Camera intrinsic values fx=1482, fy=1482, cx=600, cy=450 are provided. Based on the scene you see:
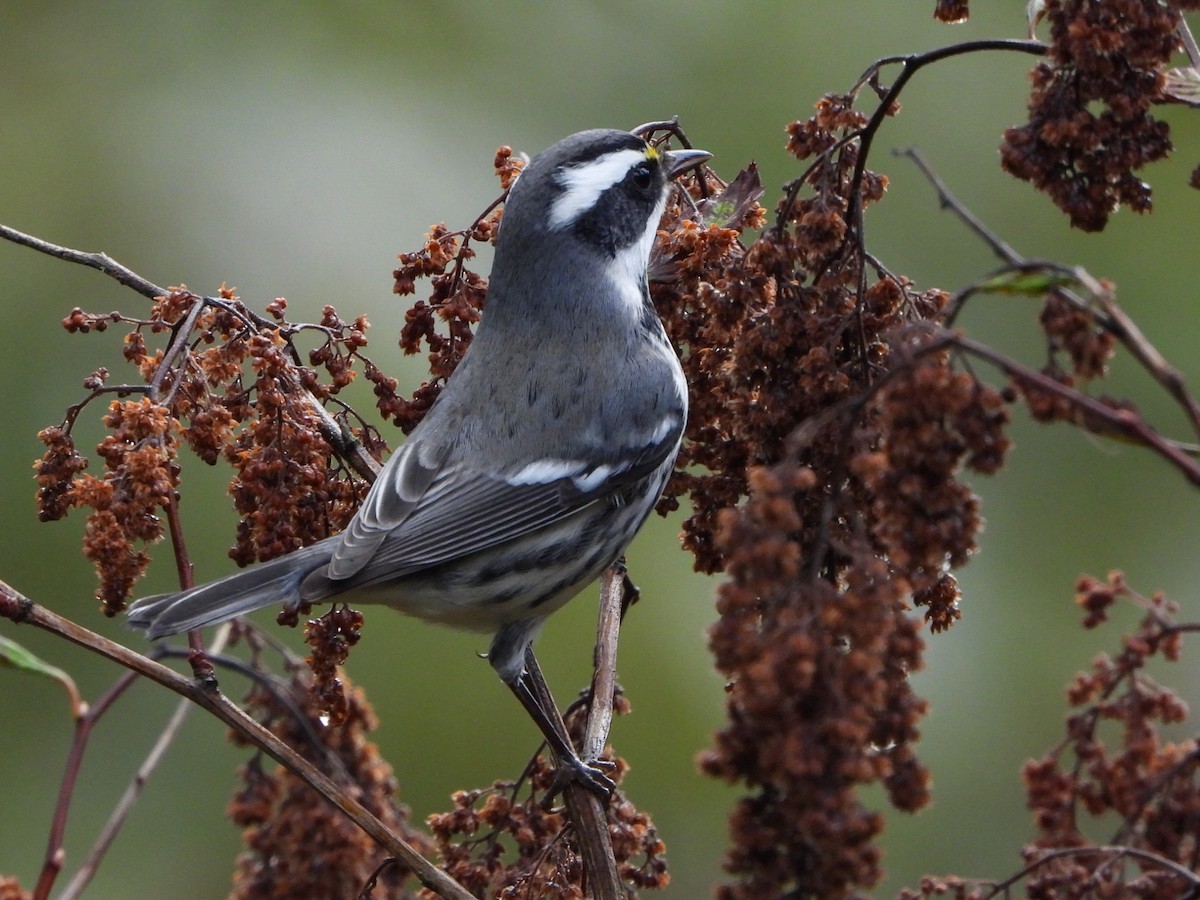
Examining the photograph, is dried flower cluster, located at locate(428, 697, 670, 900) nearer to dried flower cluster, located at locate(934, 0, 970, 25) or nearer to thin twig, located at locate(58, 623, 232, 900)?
thin twig, located at locate(58, 623, 232, 900)

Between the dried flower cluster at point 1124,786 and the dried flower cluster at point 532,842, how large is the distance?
3.21ft

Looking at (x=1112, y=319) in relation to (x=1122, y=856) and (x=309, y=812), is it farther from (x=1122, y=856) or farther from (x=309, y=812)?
(x=309, y=812)

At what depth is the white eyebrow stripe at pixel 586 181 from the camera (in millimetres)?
3559

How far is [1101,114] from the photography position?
2264 millimetres

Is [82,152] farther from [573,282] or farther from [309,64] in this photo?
[573,282]

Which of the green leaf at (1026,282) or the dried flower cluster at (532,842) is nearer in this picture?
the green leaf at (1026,282)

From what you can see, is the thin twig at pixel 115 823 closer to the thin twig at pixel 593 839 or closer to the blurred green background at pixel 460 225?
the thin twig at pixel 593 839

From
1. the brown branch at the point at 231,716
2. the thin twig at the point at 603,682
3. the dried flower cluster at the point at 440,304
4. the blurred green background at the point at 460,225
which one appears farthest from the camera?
the blurred green background at the point at 460,225

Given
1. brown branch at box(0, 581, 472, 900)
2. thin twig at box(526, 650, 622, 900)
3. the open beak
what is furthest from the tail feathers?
the open beak

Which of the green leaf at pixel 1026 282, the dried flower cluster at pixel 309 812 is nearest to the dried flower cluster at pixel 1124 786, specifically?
the green leaf at pixel 1026 282

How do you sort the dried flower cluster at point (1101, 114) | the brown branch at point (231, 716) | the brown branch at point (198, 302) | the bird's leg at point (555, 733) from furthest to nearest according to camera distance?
the bird's leg at point (555, 733) → the brown branch at point (198, 302) → the brown branch at point (231, 716) → the dried flower cluster at point (1101, 114)

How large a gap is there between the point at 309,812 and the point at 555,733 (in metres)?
0.51

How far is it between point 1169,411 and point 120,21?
4896mm

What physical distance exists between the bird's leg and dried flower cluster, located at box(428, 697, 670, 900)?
60 mm
